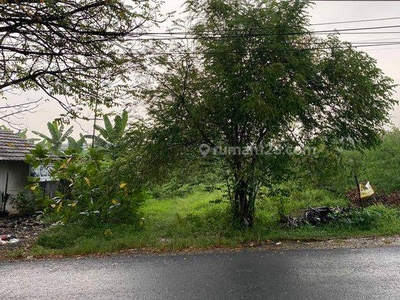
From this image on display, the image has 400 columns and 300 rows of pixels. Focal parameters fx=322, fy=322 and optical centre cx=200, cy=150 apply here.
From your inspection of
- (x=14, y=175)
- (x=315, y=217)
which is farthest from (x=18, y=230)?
(x=315, y=217)

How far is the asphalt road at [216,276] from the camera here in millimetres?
4070

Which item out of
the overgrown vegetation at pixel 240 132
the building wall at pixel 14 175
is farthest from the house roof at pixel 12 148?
the overgrown vegetation at pixel 240 132

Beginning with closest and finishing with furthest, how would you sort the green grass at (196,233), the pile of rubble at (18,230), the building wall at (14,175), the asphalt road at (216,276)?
the asphalt road at (216,276)
the green grass at (196,233)
the pile of rubble at (18,230)
the building wall at (14,175)

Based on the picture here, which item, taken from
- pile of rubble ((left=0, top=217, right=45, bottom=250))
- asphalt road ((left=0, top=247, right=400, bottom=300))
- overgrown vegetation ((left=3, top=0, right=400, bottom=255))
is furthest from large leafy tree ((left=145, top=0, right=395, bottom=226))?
pile of rubble ((left=0, top=217, right=45, bottom=250))

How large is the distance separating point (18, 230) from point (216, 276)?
268 inches

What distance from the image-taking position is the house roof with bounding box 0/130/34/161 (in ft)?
36.4

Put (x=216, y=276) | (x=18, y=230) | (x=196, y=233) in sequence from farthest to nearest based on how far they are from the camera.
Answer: (x=18, y=230), (x=196, y=233), (x=216, y=276)

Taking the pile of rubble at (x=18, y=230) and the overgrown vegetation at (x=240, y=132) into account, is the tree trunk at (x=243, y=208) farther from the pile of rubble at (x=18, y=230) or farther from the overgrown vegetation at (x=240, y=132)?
the pile of rubble at (x=18, y=230)

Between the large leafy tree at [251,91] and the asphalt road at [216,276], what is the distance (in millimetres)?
2188

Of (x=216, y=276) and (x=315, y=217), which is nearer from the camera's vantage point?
(x=216, y=276)

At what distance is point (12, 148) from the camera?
11836 mm

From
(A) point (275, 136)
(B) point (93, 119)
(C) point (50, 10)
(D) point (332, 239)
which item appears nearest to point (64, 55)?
(C) point (50, 10)

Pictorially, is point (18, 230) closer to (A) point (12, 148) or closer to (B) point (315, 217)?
(A) point (12, 148)

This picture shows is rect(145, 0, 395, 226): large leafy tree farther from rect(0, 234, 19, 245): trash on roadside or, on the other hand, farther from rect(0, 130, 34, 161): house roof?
rect(0, 130, 34, 161): house roof
